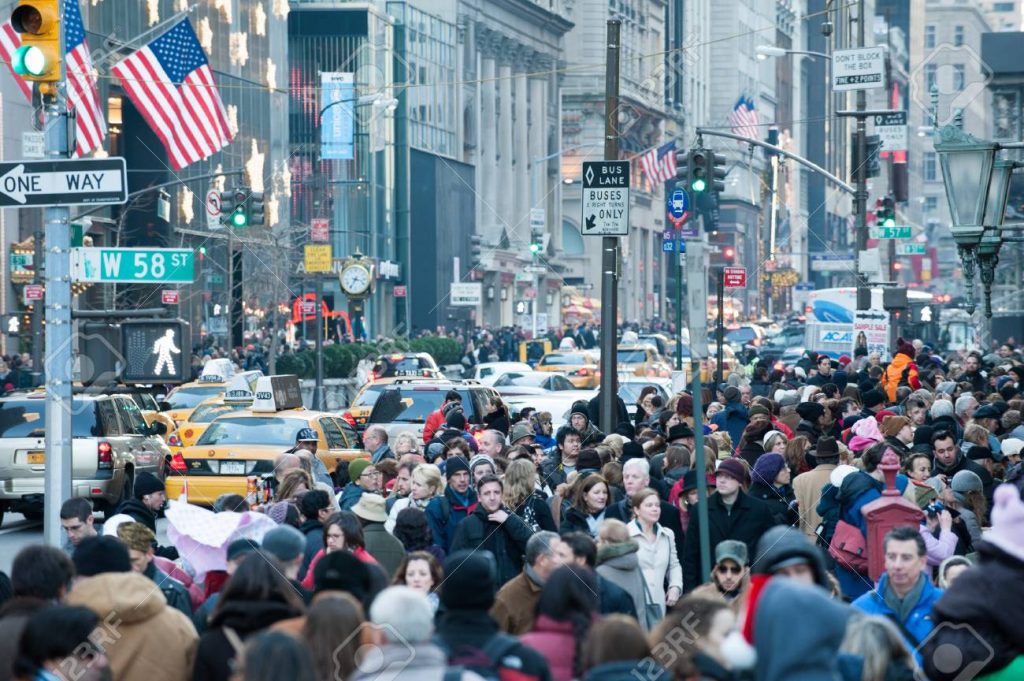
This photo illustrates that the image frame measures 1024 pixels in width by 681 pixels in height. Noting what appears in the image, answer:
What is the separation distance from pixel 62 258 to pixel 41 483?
10251 mm

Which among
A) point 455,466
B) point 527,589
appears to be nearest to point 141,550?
point 527,589

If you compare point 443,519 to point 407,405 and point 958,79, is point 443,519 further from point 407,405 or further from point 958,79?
point 958,79

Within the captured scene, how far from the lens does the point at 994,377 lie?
26484 mm

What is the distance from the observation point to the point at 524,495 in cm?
1178

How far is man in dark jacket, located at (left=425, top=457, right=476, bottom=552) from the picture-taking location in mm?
12102

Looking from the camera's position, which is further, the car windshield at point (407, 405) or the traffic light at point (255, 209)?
the traffic light at point (255, 209)

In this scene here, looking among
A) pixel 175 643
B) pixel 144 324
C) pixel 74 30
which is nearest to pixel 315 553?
pixel 144 324

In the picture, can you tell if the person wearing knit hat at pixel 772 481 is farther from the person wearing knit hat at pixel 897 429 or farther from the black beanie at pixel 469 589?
the black beanie at pixel 469 589

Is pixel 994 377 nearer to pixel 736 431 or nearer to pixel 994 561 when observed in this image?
pixel 736 431

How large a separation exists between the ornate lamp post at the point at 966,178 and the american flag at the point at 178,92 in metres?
17.4

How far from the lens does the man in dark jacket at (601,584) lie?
8945mm

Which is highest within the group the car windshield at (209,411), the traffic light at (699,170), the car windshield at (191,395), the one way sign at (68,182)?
the traffic light at (699,170)

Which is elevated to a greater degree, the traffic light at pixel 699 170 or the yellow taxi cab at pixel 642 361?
the traffic light at pixel 699 170

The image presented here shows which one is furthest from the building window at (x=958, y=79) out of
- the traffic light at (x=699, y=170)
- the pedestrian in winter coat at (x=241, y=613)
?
the pedestrian in winter coat at (x=241, y=613)
